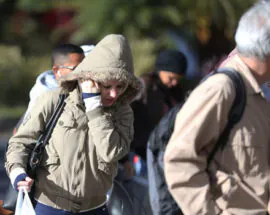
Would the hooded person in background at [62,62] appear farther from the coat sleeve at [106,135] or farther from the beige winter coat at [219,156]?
the beige winter coat at [219,156]

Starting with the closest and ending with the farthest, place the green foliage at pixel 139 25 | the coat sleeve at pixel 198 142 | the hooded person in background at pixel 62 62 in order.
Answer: the coat sleeve at pixel 198 142 < the hooded person in background at pixel 62 62 < the green foliage at pixel 139 25

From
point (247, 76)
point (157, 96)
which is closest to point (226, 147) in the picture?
point (247, 76)

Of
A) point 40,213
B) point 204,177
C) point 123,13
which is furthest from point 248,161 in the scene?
point 123,13

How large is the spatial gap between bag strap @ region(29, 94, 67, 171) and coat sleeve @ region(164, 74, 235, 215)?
4.14ft

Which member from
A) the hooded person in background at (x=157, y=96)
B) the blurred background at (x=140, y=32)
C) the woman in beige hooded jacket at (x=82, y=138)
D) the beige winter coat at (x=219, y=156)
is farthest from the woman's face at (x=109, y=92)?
the blurred background at (x=140, y=32)

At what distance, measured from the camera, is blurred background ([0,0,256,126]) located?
58.4 feet

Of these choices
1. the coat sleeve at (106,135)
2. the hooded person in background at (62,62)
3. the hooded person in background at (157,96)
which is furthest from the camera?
the hooded person in background at (157,96)

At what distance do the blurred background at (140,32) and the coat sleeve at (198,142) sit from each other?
14.8m

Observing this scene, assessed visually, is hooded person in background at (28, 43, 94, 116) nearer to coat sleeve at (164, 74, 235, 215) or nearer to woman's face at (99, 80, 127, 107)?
woman's face at (99, 80, 127, 107)

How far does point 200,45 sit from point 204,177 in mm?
17111

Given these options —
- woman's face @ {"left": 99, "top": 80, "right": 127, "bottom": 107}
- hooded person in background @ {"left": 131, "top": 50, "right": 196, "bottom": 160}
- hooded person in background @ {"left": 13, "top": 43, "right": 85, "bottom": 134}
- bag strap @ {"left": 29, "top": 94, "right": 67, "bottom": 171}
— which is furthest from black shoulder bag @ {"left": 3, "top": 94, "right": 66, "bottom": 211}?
hooded person in background @ {"left": 131, "top": 50, "right": 196, "bottom": 160}

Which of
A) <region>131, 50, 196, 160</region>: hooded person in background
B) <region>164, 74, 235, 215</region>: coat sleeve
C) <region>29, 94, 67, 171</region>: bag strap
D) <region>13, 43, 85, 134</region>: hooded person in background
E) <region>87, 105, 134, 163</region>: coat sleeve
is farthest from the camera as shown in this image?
<region>131, 50, 196, 160</region>: hooded person in background

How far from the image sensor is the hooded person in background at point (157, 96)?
595 cm

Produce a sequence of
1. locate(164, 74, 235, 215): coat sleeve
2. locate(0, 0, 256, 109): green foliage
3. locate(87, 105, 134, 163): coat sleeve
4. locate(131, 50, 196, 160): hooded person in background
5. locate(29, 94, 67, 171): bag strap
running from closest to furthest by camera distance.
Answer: locate(164, 74, 235, 215): coat sleeve, locate(87, 105, 134, 163): coat sleeve, locate(29, 94, 67, 171): bag strap, locate(131, 50, 196, 160): hooded person in background, locate(0, 0, 256, 109): green foliage
